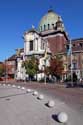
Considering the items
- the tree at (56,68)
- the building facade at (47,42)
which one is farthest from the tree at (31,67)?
the tree at (56,68)

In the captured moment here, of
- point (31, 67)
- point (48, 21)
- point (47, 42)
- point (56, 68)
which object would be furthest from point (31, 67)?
point (48, 21)

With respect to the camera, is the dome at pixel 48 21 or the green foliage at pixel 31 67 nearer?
the green foliage at pixel 31 67

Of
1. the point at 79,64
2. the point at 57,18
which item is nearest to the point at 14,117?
the point at 79,64

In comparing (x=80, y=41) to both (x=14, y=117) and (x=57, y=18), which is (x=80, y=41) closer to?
(x=57, y=18)

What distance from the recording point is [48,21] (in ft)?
360

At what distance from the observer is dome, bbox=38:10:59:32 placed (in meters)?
108

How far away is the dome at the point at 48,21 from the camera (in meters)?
108

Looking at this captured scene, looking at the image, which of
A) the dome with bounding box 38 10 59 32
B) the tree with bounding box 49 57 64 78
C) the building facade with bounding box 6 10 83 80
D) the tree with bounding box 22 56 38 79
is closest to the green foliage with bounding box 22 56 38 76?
the tree with bounding box 22 56 38 79

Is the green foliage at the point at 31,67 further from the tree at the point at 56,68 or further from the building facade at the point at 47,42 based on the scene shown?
the tree at the point at 56,68

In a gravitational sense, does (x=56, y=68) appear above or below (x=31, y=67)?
below

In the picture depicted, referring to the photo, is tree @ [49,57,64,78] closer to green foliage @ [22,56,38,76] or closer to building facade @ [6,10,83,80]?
green foliage @ [22,56,38,76]

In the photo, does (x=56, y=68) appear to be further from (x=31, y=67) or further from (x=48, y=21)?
(x=48, y=21)

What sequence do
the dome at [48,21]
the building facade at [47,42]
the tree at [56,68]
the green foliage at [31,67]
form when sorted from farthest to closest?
1. the dome at [48,21]
2. the building facade at [47,42]
3. the green foliage at [31,67]
4. the tree at [56,68]

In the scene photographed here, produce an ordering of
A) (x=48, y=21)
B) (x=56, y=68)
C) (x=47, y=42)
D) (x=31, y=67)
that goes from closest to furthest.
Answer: (x=56, y=68) → (x=31, y=67) → (x=47, y=42) → (x=48, y=21)
